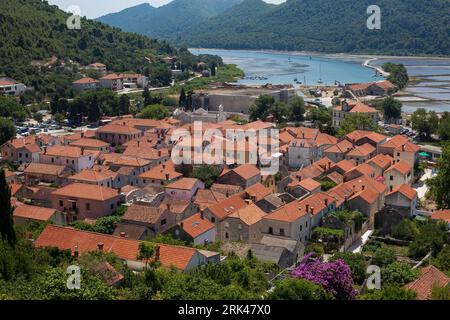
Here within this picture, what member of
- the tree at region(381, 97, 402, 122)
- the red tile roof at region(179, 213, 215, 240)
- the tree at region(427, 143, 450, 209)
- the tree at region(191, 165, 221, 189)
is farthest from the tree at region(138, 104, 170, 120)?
the red tile roof at region(179, 213, 215, 240)

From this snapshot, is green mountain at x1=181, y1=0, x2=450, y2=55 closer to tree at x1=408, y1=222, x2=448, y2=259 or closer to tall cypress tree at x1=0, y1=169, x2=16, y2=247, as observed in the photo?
tree at x1=408, y1=222, x2=448, y2=259

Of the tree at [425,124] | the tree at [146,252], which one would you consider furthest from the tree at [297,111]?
the tree at [146,252]

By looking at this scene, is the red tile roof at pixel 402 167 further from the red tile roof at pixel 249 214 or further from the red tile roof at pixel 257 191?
the red tile roof at pixel 249 214

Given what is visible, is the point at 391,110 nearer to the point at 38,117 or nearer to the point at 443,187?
the point at 443,187
